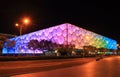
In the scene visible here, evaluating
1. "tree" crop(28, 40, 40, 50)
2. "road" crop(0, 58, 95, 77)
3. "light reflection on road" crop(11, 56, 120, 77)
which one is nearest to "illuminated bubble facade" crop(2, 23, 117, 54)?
"tree" crop(28, 40, 40, 50)

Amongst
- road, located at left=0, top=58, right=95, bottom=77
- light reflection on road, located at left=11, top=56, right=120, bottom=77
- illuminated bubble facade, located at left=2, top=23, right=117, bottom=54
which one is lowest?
light reflection on road, located at left=11, top=56, right=120, bottom=77

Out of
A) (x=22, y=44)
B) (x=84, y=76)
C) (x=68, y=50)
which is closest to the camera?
(x=84, y=76)

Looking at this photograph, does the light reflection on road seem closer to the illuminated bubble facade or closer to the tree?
the tree

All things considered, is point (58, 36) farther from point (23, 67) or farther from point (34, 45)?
point (23, 67)

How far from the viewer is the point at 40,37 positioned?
315 feet

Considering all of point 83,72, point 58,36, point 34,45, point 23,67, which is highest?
point 58,36

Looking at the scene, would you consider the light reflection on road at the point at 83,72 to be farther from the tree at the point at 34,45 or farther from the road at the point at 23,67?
the tree at the point at 34,45

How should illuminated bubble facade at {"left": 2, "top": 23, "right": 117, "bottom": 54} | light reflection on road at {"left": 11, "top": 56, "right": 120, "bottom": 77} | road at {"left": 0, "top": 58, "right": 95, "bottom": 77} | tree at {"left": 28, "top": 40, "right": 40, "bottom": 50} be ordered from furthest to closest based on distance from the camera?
illuminated bubble facade at {"left": 2, "top": 23, "right": 117, "bottom": 54}
tree at {"left": 28, "top": 40, "right": 40, "bottom": 50}
road at {"left": 0, "top": 58, "right": 95, "bottom": 77}
light reflection on road at {"left": 11, "top": 56, "right": 120, "bottom": 77}

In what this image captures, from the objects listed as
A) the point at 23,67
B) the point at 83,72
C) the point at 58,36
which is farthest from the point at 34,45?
the point at 83,72

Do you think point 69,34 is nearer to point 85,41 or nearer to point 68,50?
point 85,41

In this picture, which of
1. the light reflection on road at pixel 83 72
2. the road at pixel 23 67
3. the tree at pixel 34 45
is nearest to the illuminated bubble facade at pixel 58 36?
the tree at pixel 34 45

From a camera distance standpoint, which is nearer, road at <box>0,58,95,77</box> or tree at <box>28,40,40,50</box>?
road at <box>0,58,95,77</box>

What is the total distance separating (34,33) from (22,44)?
773 cm

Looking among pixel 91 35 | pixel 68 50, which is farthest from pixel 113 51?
pixel 68 50
